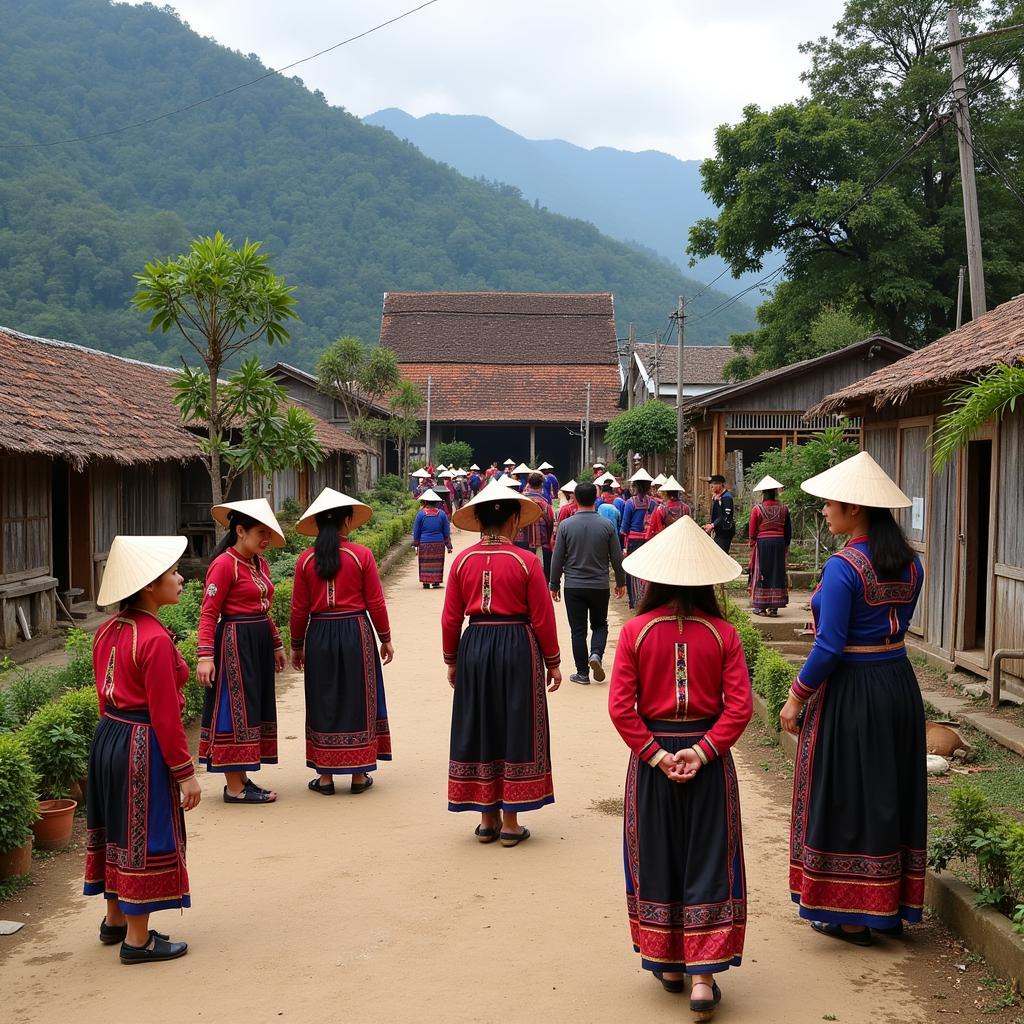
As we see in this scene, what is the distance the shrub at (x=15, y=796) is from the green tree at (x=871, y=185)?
2585 centimetres

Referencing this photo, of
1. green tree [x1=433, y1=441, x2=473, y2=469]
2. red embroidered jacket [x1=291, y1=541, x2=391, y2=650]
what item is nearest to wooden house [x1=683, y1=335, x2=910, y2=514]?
red embroidered jacket [x1=291, y1=541, x2=391, y2=650]

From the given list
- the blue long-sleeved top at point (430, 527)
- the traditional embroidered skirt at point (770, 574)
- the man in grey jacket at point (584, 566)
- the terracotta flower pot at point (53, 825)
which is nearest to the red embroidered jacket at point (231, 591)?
the terracotta flower pot at point (53, 825)

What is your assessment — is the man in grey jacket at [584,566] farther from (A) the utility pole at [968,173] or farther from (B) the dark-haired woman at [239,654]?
(A) the utility pole at [968,173]

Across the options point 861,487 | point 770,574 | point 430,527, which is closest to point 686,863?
point 861,487

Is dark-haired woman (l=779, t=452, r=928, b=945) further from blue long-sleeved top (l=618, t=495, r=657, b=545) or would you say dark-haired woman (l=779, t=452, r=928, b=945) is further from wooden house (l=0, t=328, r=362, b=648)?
blue long-sleeved top (l=618, t=495, r=657, b=545)

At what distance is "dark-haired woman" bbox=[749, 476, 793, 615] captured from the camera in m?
14.0

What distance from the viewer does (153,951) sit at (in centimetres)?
468

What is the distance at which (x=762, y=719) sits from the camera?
30.4ft

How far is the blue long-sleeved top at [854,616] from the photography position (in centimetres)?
471

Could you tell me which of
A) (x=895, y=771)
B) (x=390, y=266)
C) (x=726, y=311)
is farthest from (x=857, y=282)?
(x=726, y=311)

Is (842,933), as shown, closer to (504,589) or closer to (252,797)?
(504,589)

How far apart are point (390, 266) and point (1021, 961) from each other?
70.4 metres

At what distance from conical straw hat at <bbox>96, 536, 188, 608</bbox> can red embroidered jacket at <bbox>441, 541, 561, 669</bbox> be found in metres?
1.99

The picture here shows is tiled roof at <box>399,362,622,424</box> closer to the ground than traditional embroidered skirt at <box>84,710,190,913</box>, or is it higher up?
higher up
